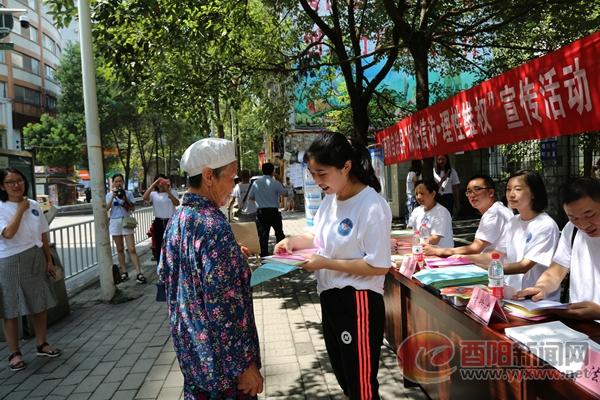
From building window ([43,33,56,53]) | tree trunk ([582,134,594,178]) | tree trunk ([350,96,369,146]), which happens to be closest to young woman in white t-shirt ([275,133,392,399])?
tree trunk ([350,96,369,146])

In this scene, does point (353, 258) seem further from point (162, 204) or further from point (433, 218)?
point (162, 204)

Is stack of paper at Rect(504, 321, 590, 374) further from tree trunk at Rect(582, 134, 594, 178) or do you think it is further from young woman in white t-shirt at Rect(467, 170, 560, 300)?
tree trunk at Rect(582, 134, 594, 178)

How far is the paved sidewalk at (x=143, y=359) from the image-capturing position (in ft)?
11.1

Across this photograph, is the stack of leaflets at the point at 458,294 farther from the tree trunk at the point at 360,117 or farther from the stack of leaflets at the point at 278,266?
the tree trunk at the point at 360,117

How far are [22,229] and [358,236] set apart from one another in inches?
129

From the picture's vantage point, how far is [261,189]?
779cm

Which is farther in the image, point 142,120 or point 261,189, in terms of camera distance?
point 142,120

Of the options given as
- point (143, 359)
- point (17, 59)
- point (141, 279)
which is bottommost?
point (143, 359)

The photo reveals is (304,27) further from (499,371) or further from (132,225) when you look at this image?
(499,371)

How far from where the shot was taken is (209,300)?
1684 millimetres

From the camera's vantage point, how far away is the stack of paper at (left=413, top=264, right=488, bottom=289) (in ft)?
8.46

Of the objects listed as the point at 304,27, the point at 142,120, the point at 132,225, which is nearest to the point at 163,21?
the point at 132,225

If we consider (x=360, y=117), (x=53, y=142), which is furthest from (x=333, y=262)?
(x=53, y=142)

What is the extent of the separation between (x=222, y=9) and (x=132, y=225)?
11.8ft
